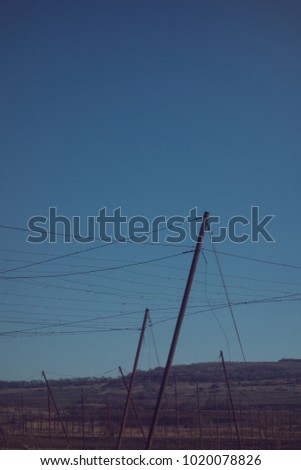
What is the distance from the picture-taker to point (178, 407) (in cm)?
7306

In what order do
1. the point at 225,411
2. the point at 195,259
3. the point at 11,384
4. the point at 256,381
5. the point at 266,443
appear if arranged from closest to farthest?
the point at 195,259 → the point at 266,443 → the point at 225,411 → the point at 256,381 → the point at 11,384

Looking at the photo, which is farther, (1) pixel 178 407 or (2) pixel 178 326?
(1) pixel 178 407

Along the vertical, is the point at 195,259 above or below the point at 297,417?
above

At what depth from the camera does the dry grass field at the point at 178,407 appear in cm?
5431

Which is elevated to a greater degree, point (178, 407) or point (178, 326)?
point (178, 326)

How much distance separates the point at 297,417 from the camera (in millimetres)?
74812

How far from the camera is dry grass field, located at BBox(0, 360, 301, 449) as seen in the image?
178 ft

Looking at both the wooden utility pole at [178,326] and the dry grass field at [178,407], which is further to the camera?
the dry grass field at [178,407]

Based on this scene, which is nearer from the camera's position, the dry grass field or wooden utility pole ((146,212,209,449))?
wooden utility pole ((146,212,209,449))

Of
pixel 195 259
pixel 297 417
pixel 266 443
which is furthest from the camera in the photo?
pixel 297 417
